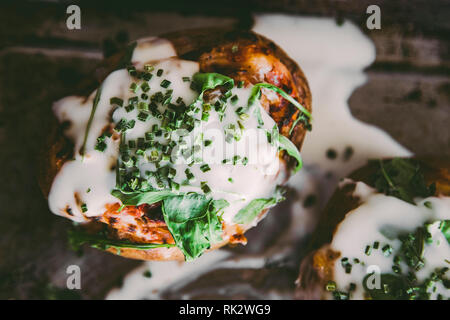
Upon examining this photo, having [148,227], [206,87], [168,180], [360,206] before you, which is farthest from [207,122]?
[360,206]

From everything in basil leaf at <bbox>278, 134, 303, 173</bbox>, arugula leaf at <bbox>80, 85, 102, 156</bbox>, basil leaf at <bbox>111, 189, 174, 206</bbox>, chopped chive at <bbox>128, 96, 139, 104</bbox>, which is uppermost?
chopped chive at <bbox>128, 96, 139, 104</bbox>

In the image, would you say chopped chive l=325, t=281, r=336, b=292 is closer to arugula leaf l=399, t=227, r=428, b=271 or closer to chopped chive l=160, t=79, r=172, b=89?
arugula leaf l=399, t=227, r=428, b=271

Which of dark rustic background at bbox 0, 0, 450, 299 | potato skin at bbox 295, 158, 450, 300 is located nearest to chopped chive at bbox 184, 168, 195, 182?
potato skin at bbox 295, 158, 450, 300

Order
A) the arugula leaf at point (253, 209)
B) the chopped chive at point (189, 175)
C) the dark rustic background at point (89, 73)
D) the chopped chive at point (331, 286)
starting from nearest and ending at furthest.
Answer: the chopped chive at point (189, 175)
the arugula leaf at point (253, 209)
the chopped chive at point (331, 286)
the dark rustic background at point (89, 73)

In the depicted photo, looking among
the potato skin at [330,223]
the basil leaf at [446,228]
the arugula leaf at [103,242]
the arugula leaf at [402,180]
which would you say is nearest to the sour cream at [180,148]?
the arugula leaf at [103,242]

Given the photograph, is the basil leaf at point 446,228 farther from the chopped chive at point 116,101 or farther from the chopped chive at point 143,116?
the chopped chive at point 116,101
